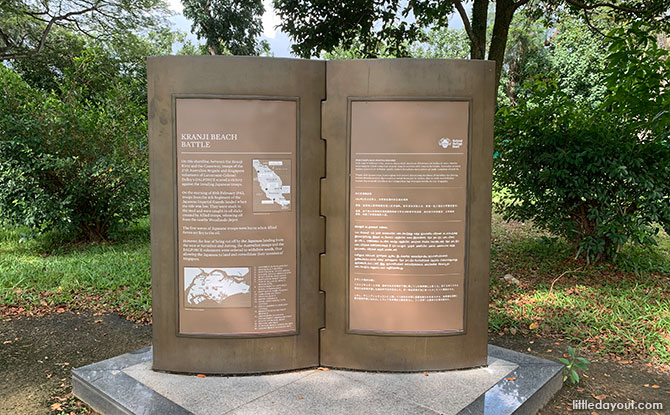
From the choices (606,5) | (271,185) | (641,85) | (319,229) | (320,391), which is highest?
(606,5)

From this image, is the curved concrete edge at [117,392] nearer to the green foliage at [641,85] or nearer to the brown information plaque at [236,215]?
the brown information plaque at [236,215]

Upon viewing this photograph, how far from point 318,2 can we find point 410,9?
1.80 metres

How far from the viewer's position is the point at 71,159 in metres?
7.43

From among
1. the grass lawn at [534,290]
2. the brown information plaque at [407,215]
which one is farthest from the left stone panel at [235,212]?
the grass lawn at [534,290]

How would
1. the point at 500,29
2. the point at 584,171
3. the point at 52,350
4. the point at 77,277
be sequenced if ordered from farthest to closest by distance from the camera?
the point at 500,29
the point at 77,277
the point at 584,171
the point at 52,350

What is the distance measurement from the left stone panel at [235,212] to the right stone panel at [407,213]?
0.53 ft

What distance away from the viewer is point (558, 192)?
5.89 meters

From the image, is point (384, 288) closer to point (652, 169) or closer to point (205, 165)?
point (205, 165)

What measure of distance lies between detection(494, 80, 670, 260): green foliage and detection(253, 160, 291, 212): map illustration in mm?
3959

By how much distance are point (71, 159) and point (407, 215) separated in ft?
20.4

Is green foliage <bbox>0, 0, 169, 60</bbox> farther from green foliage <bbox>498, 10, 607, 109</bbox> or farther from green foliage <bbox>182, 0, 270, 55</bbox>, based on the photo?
green foliage <bbox>498, 10, 607, 109</bbox>

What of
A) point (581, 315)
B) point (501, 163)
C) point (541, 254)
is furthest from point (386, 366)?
point (541, 254)

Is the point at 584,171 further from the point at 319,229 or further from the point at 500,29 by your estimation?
the point at 319,229

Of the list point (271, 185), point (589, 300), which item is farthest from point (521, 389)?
point (589, 300)
